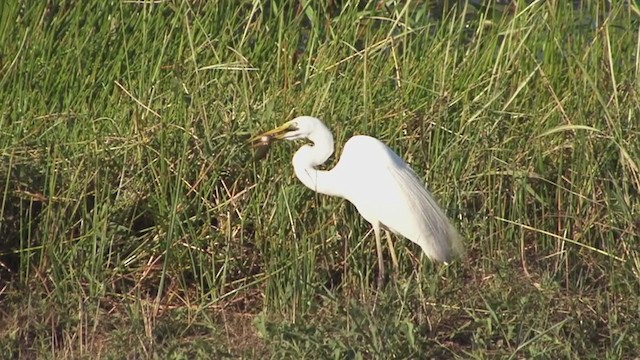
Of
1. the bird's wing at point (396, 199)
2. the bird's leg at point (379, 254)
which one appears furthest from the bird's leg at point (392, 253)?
the bird's wing at point (396, 199)

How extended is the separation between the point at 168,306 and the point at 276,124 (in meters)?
0.68

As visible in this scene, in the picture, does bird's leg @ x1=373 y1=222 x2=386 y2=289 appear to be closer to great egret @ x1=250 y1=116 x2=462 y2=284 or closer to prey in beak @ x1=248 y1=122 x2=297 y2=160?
great egret @ x1=250 y1=116 x2=462 y2=284

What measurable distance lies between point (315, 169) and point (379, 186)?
19 centimetres

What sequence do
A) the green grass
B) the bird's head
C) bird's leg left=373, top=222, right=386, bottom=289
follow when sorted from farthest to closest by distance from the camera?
bird's leg left=373, top=222, right=386, bottom=289
the bird's head
the green grass

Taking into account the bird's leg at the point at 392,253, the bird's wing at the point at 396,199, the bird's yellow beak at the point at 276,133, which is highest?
the bird's yellow beak at the point at 276,133

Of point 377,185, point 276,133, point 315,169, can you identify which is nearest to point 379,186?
point 377,185

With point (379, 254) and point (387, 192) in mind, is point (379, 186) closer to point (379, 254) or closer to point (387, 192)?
point (387, 192)

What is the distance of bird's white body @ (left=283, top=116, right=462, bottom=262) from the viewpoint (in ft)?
11.8

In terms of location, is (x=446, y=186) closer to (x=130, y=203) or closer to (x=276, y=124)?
(x=276, y=124)

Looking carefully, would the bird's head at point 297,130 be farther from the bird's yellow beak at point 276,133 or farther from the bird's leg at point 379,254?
the bird's leg at point 379,254

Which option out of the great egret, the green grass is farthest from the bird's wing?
the green grass

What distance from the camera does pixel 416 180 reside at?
3.65m

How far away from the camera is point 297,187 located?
3863mm

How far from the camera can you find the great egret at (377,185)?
3586 mm
